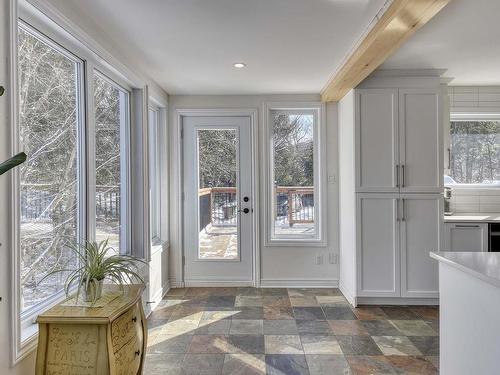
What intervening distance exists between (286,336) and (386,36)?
7.71 ft

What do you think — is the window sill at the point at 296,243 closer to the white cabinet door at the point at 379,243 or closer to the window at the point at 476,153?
the white cabinet door at the point at 379,243

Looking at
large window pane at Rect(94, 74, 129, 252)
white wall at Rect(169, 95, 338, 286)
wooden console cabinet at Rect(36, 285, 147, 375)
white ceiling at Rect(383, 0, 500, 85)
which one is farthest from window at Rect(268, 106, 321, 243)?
wooden console cabinet at Rect(36, 285, 147, 375)

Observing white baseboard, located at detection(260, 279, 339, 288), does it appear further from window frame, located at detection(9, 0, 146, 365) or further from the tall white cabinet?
window frame, located at detection(9, 0, 146, 365)

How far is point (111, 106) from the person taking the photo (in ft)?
9.18

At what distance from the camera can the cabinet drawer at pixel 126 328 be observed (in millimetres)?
1603

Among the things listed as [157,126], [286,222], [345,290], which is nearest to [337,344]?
[345,290]

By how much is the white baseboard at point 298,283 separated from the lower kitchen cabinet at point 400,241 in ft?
2.34

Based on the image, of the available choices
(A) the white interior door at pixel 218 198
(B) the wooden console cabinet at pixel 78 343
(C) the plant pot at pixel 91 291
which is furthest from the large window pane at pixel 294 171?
(B) the wooden console cabinet at pixel 78 343

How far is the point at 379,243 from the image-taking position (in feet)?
11.0

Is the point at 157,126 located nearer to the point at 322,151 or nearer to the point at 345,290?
the point at 322,151

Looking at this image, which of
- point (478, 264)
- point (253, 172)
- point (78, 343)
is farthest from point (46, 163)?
point (253, 172)

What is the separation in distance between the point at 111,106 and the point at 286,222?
2.36 m

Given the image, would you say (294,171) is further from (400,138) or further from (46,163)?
(46,163)

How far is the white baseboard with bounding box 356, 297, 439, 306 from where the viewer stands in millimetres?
3406
